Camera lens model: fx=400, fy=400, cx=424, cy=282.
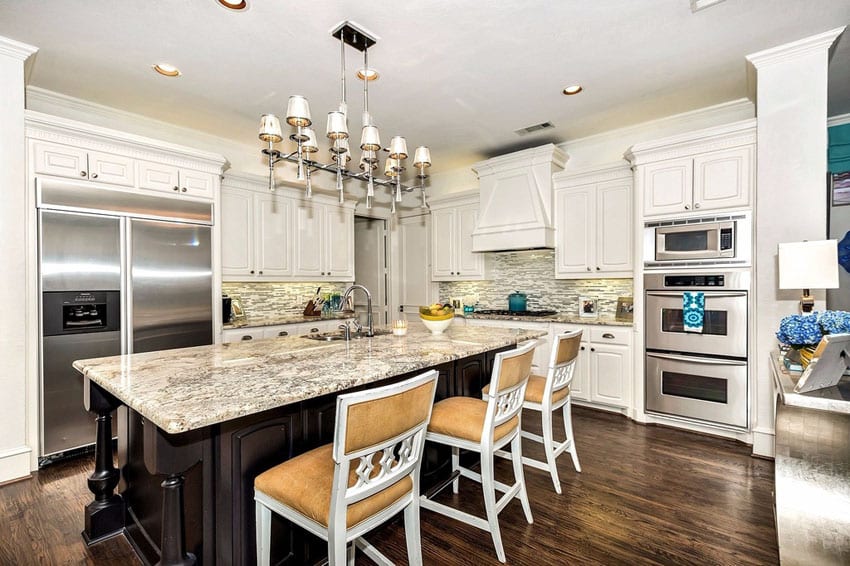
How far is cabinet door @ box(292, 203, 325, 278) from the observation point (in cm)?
486

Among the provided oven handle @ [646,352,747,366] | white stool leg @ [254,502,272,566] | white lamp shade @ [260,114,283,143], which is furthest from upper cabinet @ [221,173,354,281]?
oven handle @ [646,352,747,366]

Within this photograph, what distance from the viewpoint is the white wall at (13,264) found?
2664 millimetres

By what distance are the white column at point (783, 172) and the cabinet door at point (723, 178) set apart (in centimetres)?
21

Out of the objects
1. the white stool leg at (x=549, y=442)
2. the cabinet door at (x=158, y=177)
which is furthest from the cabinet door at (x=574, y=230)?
the cabinet door at (x=158, y=177)

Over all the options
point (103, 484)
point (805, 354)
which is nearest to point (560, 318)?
point (805, 354)

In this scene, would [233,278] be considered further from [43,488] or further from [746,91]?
[746,91]

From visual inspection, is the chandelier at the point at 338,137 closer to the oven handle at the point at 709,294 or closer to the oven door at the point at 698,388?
the oven handle at the point at 709,294

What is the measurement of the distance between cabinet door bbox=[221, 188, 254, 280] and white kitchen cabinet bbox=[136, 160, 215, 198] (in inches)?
17.8

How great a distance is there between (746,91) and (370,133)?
333 centimetres

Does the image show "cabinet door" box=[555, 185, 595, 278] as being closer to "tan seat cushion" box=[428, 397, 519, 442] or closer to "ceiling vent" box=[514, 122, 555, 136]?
"ceiling vent" box=[514, 122, 555, 136]

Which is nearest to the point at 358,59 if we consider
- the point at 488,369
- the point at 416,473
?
the point at 488,369

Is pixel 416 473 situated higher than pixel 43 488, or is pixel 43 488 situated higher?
pixel 416 473

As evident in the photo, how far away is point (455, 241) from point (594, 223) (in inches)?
73.9

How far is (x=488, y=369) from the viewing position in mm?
2947
